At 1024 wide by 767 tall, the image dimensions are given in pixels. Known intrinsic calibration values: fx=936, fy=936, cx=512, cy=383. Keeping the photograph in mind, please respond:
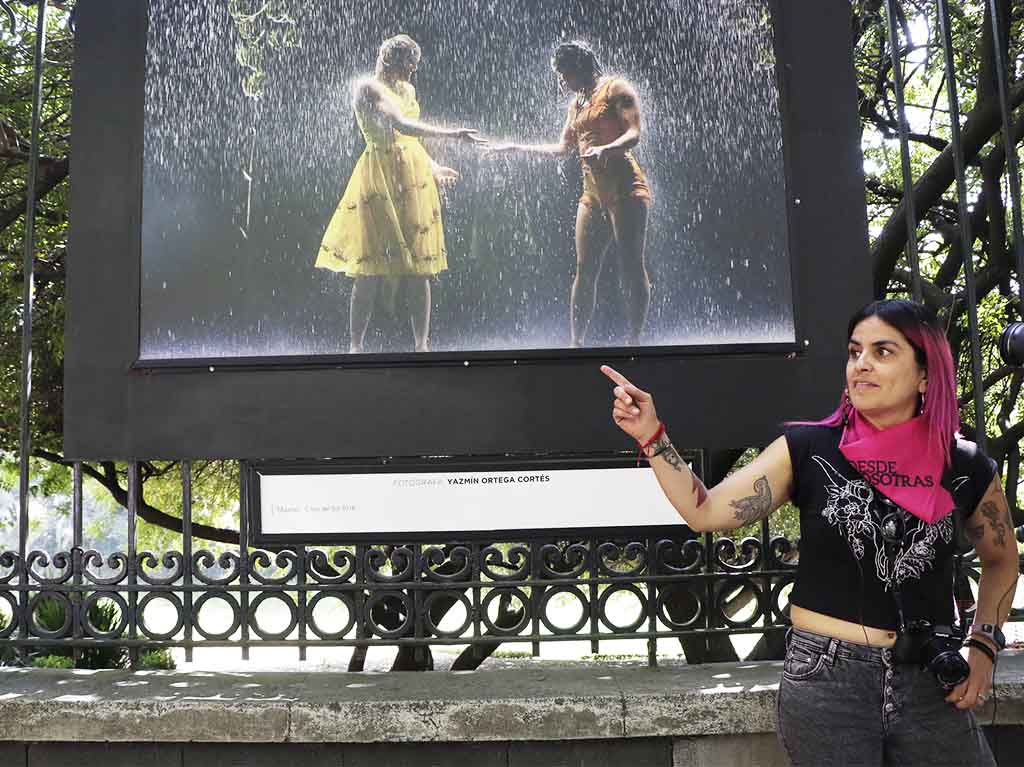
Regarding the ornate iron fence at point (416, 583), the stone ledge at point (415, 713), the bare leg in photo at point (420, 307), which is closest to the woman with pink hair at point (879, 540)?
the stone ledge at point (415, 713)

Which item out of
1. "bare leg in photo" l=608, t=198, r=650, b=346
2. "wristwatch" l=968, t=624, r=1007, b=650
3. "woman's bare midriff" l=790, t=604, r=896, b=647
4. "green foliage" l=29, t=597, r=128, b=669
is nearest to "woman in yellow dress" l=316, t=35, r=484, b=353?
"bare leg in photo" l=608, t=198, r=650, b=346

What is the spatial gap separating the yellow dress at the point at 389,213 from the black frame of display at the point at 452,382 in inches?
17.6

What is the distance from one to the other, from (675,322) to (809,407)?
69 cm

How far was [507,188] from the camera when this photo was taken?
4285 mm

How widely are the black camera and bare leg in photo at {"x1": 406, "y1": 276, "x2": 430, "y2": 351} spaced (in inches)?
91.7

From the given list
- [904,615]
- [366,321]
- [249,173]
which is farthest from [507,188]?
[904,615]

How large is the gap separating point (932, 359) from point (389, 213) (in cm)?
248

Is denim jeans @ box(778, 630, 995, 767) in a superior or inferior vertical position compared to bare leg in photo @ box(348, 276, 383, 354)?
inferior

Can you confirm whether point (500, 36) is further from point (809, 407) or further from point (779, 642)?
point (779, 642)

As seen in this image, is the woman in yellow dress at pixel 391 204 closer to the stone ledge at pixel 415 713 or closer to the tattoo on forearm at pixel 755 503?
the stone ledge at pixel 415 713

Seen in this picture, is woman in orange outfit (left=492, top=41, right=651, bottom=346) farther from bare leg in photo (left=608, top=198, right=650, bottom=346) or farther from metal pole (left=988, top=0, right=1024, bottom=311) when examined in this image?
metal pole (left=988, top=0, right=1024, bottom=311)

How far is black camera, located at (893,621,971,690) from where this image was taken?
2.49 m

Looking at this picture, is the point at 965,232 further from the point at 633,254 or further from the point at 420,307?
the point at 420,307

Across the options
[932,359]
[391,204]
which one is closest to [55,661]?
[391,204]
